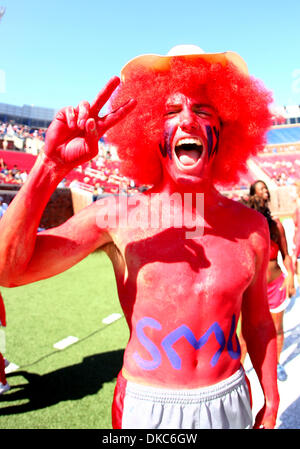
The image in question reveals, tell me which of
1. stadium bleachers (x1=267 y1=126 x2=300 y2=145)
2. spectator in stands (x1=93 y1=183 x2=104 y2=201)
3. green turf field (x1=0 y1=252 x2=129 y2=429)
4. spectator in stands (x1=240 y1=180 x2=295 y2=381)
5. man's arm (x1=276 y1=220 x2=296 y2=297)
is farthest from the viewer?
stadium bleachers (x1=267 y1=126 x2=300 y2=145)

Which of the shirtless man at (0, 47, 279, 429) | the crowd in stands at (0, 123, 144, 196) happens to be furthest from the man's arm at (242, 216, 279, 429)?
the crowd in stands at (0, 123, 144, 196)

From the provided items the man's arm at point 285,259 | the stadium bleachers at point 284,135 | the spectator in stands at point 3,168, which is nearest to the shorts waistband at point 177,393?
the man's arm at point 285,259

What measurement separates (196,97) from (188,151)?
27cm

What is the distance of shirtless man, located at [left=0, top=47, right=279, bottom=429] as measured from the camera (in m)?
1.07

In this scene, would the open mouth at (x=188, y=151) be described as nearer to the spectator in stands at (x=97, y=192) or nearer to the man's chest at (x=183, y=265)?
the man's chest at (x=183, y=265)

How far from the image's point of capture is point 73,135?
0.91 m

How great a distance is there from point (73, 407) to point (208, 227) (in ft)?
7.09

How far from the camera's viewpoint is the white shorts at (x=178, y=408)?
106 cm

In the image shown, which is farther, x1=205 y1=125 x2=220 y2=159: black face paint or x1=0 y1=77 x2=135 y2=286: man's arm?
x1=205 y1=125 x2=220 y2=159: black face paint

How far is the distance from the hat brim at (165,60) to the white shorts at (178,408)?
1.24 m

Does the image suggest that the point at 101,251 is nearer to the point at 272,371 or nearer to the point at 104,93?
the point at 104,93

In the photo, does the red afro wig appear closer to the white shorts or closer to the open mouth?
the open mouth

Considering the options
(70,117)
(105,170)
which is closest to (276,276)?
(70,117)
